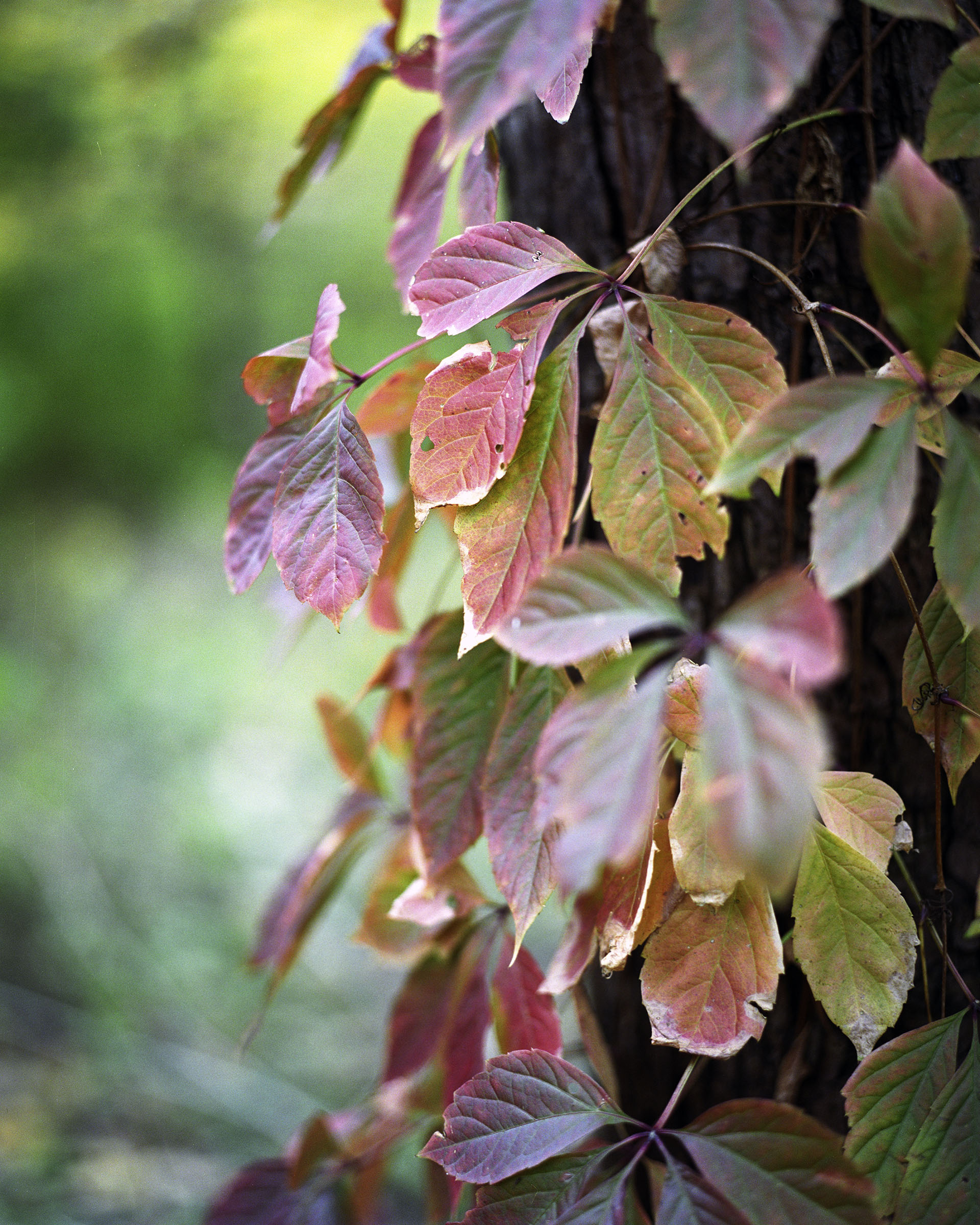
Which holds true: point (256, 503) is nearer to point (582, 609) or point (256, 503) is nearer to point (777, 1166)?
point (582, 609)

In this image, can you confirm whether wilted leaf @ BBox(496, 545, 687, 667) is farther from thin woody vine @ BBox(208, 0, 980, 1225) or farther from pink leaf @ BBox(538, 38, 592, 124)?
pink leaf @ BBox(538, 38, 592, 124)

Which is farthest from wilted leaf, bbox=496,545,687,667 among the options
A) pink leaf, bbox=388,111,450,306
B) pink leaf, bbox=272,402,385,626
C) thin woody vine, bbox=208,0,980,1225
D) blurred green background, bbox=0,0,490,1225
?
blurred green background, bbox=0,0,490,1225

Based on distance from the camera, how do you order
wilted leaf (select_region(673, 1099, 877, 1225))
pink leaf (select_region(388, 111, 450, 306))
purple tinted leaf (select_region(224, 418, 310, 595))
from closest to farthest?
wilted leaf (select_region(673, 1099, 877, 1225)) < purple tinted leaf (select_region(224, 418, 310, 595)) < pink leaf (select_region(388, 111, 450, 306))

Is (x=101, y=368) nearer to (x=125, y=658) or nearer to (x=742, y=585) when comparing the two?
(x=125, y=658)

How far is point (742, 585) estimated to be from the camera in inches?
24.4

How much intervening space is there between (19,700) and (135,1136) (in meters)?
1.36

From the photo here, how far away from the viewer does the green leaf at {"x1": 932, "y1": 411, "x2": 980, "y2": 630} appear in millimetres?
291

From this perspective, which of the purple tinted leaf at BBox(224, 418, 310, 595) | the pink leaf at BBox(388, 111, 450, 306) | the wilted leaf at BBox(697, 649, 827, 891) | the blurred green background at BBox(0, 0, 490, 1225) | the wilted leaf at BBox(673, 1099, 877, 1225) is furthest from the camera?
the blurred green background at BBox(0, 0, 490, 1225)

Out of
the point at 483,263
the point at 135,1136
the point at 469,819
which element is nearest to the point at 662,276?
the point at 483,263

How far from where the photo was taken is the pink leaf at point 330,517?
0.40 meters

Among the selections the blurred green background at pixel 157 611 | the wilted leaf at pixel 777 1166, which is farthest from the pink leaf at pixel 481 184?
the blurred green background at pixel 157 611

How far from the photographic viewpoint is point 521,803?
445 millimetres

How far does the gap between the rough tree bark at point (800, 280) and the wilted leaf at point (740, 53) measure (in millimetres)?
283

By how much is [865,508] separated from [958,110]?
8.3 inches
